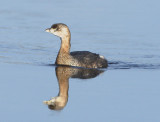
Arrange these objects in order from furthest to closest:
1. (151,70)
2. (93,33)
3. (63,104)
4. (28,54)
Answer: (93,33)
(28,54)
(151,70)
(63,104)

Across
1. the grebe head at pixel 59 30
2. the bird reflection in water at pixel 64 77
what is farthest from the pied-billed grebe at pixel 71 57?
the bird reflection in water at pixel 64 77

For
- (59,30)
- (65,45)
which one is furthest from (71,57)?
(59,30)

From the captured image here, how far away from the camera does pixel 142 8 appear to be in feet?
98.3

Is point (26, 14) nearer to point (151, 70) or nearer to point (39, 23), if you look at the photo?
point (39, 23)

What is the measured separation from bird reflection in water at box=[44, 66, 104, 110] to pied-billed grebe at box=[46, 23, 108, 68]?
254mm

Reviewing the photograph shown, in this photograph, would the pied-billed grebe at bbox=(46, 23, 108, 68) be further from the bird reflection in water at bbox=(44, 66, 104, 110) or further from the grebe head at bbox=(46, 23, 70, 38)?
the bird reflection in water at bbox=(44, 66, 104, 110)

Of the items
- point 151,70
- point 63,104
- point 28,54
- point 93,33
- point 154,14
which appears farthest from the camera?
point 154,14

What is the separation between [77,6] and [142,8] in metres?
2.50

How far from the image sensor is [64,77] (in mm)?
20531

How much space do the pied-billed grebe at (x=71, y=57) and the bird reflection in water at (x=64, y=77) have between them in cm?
25

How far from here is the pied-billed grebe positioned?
22.4m

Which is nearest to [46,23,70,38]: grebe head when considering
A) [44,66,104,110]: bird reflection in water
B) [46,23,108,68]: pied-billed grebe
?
[46,23,108,68]: pied-billed grebe

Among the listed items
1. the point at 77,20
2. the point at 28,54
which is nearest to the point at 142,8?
the point at 77,20

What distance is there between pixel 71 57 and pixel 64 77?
1.99 metres
